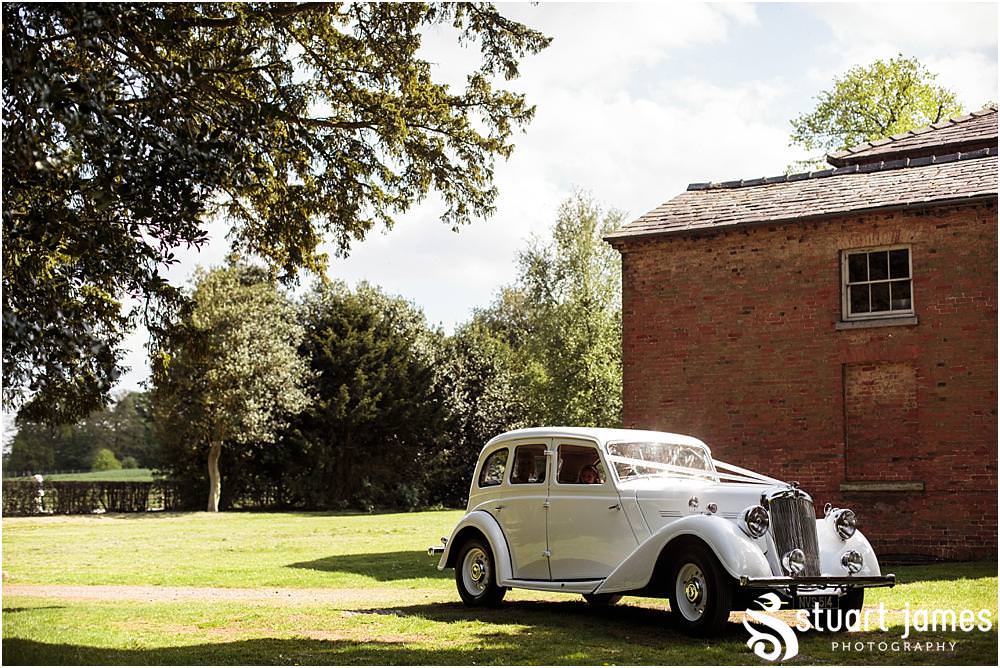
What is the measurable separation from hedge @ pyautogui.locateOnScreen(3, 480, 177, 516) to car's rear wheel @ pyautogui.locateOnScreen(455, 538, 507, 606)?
32.5 metres

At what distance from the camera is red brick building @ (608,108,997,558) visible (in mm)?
17844

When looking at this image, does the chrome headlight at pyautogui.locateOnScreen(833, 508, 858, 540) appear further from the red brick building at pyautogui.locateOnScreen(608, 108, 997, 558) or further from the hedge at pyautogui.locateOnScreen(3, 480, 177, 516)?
the hedge at pyautogui.locateOnScreen(3, 480, 177, 516)

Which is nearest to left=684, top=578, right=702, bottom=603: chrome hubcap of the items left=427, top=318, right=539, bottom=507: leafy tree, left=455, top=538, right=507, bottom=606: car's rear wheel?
left=455, top=538, right=507, bottom=606: car's rear wheel

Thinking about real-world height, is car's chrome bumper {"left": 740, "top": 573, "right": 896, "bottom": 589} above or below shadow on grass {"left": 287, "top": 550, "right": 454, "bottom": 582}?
above

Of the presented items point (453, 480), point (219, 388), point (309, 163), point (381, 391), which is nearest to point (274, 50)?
point (309, 163)

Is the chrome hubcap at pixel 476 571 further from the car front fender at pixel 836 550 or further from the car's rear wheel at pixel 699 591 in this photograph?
the car front fender at pixel 836 550

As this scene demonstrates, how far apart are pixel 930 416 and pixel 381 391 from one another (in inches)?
1118

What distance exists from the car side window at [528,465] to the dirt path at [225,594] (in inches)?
88.6

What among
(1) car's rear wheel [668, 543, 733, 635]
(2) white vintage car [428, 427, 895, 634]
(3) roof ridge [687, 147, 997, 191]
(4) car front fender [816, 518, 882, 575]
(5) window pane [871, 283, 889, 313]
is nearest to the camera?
(1) car's rear wheel [668, 543, 733, 635]

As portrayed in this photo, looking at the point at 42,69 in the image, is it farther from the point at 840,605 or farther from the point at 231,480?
the point at 231,480

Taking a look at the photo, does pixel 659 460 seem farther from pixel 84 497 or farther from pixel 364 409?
pixel 84 497

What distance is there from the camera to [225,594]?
15.0 metres

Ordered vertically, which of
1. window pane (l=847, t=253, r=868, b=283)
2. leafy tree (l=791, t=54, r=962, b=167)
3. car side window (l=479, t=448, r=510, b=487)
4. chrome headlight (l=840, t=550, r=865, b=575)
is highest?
leafy tree (l=791, t=54, r=962, b=167)

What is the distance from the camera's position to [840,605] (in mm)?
10844
